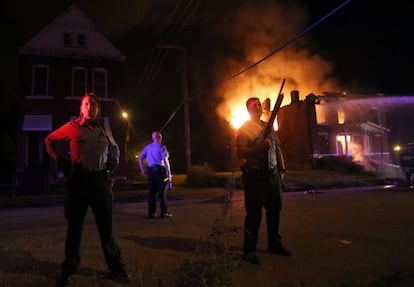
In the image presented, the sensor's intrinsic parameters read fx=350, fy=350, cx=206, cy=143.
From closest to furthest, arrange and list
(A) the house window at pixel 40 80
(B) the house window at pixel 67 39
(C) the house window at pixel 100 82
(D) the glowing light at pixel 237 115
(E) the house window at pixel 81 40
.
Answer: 1. (A) the house window at pixel 40 80
2. (B) the house window at pixel 67 39
3. (C) the house window at pixel 100 82
4. (E) the house window at pixel 81 40
5. (D) the glowing light at pixel 237 115

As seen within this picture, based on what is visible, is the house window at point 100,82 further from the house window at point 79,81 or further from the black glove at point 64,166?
the black glove at point 64,166

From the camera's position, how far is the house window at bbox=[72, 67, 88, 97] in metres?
20.9

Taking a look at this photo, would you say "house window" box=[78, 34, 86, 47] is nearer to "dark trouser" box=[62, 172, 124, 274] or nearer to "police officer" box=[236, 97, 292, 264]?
"police officer" box=[236, 97, 292, 264]

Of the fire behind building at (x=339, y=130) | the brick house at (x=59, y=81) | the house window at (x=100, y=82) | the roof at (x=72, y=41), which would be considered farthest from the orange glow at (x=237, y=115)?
the house window at (x=100, y=82)

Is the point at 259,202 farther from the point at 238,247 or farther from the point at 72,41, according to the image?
the point at 72,41

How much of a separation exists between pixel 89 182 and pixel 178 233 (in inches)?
103

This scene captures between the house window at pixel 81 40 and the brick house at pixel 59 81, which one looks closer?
the brick house at pixel 59 81

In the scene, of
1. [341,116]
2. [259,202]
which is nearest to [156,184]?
[259,202]

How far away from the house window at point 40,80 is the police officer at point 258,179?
18.9 m

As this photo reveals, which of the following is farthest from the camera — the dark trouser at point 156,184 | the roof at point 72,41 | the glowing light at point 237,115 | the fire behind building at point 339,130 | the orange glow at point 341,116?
the orange glow at point 341,116

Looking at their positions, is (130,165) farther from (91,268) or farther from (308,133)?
(91,268)

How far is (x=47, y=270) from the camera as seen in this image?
12.6 feet

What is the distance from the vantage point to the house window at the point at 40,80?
20234 millimetres

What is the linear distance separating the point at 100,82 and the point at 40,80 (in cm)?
334
